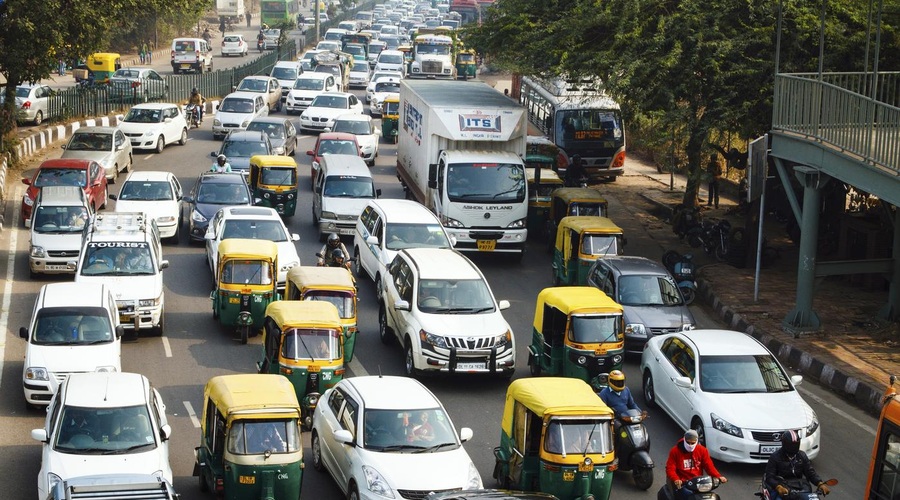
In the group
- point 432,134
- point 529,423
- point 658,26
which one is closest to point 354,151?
point 432,134

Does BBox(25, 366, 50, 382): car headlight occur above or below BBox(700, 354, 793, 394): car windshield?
below

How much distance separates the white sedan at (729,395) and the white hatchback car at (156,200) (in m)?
13.4

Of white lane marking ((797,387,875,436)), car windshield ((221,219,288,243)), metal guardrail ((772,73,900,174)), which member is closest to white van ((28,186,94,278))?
car windshield ((221,219,288,243))

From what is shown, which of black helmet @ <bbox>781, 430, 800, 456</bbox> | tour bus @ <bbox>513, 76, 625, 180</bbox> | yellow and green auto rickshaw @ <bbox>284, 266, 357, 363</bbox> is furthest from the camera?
tour bus @ <bbox>513, 76, 625, 180</bbox>

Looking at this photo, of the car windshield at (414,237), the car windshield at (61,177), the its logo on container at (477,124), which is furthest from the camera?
the car windshield at (61,177)

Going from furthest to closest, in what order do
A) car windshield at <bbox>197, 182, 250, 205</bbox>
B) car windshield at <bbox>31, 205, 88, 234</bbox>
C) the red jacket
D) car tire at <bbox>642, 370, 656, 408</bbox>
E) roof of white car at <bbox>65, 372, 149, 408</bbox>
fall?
car windshield at <bbox>197, 182, 250, 205</bbox>, car windshield at <bbox>31, 205, 88, 234</bbox>, car tire at <bbox>642, 370, 656, 408</bbox>, roof of white car at <bbox>65, 372, 149, 408</bbox>, the red jacket

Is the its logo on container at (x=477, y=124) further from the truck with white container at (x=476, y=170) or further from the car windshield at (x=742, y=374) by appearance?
the car windshield at (x=742, y=374)

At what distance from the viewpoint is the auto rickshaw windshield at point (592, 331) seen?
61.3ft

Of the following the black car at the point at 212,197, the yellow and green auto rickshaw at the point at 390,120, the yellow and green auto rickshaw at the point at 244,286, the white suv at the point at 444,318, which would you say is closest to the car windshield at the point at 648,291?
the white suv at the point at 444,318

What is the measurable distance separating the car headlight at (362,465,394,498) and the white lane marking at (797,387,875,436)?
320 inches

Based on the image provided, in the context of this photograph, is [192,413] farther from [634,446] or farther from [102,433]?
[634,446]

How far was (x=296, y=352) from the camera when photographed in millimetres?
17484

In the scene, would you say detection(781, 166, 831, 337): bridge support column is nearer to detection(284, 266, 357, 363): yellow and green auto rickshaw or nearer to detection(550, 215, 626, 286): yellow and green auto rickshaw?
detection(550, 215, 626, 286): yellow and green auto rickshaw

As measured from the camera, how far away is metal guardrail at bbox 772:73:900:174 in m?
19.3
